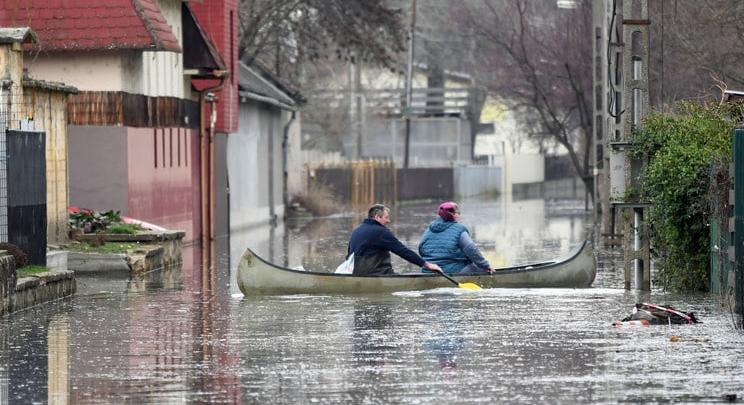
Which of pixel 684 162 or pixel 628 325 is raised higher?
pixel 684 162

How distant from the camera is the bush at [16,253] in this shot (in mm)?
20781

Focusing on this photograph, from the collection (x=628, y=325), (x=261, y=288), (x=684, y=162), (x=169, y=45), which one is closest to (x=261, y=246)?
(x=169, y=45)

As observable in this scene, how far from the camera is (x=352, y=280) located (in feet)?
72.9

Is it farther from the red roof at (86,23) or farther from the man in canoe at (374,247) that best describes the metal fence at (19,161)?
the red roof at (86,23)

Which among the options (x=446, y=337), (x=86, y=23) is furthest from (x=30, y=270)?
(x=86, y=23)

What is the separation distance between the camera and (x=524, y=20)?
5897cm

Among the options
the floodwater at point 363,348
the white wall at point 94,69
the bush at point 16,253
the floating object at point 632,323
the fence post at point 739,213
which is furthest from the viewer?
the white wall at point 94,69

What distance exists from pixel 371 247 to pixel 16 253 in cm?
467

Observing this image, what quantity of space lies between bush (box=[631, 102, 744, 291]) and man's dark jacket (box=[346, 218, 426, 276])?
315 centimetres

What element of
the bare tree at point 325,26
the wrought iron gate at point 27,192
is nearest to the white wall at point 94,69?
the wrought iron gate at point 27,192

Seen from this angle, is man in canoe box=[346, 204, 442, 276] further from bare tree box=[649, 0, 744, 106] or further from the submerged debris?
bare tree box=[649, 0, 744, 106]

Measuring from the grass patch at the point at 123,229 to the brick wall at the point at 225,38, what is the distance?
12.2 metres

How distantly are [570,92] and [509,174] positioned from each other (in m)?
27.8

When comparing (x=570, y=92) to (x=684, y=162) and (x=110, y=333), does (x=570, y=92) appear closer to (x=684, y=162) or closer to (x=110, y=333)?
(x=684, y=162)
